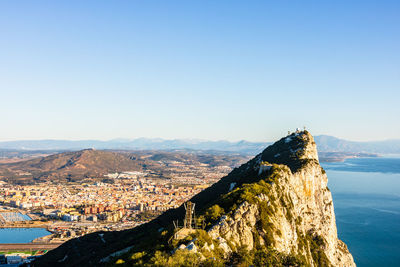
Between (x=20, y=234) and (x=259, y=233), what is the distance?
317 ft

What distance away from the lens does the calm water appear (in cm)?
9156

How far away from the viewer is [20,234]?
322 ft

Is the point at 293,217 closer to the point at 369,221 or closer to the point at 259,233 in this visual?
the point at 259,233

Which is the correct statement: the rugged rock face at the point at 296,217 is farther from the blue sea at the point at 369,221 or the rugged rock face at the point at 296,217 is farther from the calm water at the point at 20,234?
the calm water at the point at 20,234

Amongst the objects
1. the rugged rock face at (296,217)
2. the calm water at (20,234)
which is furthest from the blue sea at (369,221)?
the calm water at (20,234)

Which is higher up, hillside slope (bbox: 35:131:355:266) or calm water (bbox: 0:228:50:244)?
hillside slope (bbox: 35:131:355:266)

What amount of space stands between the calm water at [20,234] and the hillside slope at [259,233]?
41408 mm

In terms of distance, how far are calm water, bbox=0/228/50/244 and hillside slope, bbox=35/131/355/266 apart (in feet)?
136

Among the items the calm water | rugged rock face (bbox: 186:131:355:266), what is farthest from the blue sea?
the calm water

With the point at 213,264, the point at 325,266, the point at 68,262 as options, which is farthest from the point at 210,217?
the point at 68,262

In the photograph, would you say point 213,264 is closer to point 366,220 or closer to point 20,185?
point 366,220

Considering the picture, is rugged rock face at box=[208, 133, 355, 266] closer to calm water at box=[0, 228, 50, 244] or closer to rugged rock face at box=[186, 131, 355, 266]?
rugged rock face at box=[186, 131, 355, 266]

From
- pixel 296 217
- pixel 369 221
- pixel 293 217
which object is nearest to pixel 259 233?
pixel 293 217

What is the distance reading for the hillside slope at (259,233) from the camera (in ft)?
70.5
